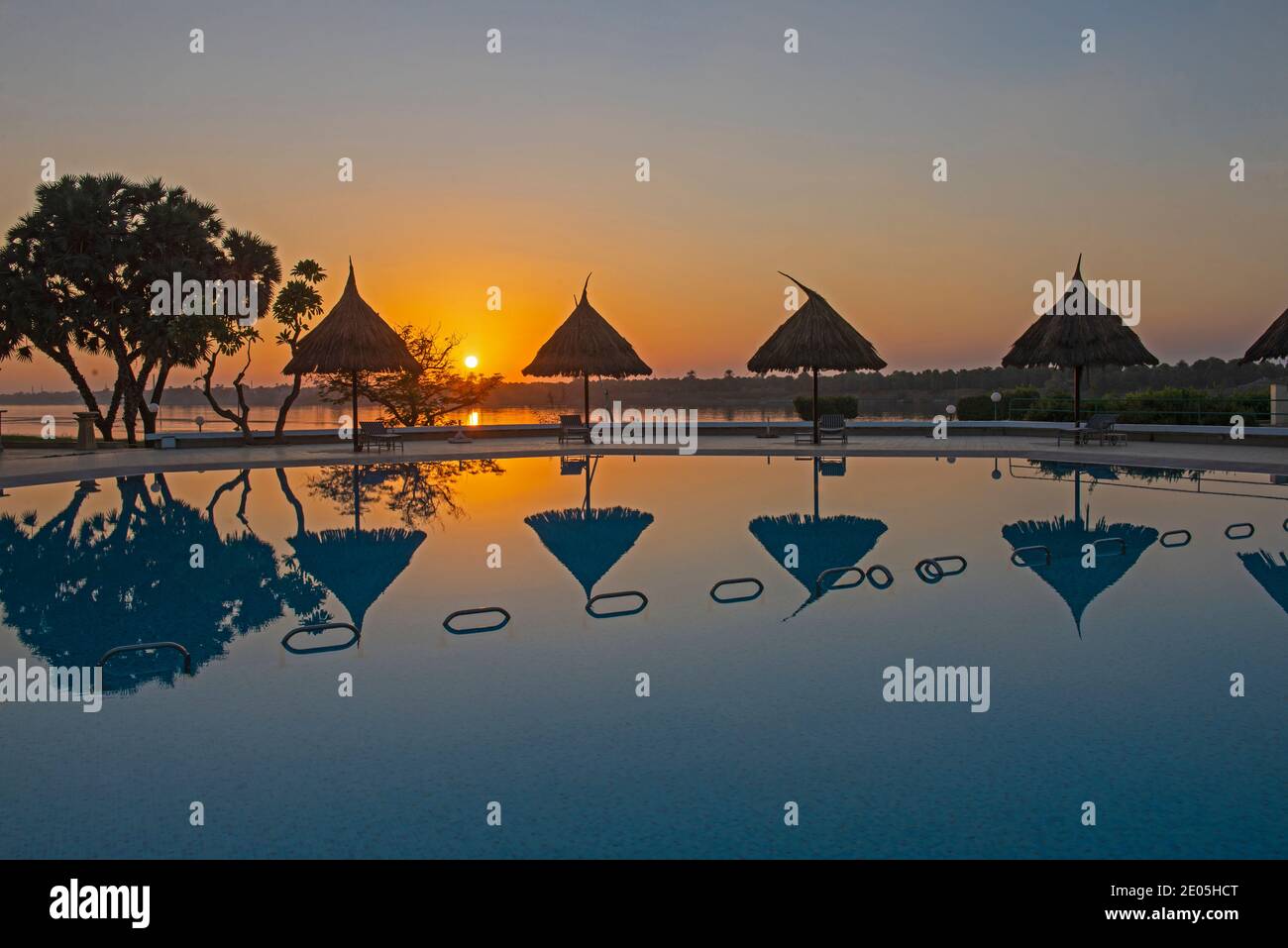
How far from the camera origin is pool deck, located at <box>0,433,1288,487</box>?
1530cm

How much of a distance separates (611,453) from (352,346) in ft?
21.7

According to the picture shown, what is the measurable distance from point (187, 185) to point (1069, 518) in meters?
26.2

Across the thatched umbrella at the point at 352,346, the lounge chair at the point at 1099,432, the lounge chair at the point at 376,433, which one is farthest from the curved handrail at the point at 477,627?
the lounge chair at the point at 1099,432

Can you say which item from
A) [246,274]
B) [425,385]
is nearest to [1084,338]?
[425,385]

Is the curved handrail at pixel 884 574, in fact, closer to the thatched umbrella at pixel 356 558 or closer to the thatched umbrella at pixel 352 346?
the thatched umbrella at pixel 356 558

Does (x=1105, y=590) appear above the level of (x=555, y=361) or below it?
below

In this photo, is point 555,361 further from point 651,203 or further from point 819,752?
point 819,752

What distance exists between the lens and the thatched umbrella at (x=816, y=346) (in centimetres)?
2055

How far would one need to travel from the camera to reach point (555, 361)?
23172mm

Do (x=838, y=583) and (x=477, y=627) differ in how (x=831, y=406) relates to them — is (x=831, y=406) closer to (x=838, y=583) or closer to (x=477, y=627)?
(x=838, y=583)

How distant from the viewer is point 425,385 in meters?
26.9

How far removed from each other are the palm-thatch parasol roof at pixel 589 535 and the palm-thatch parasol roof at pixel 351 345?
970 centimetres

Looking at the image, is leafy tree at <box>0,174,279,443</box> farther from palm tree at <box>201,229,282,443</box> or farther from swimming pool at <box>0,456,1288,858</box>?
swimming pool at <box>0,456,1288,858</box>
